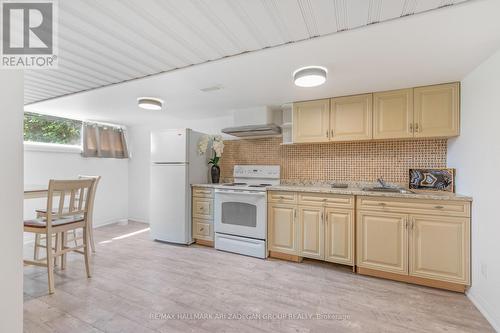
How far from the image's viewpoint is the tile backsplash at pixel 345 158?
271 centimetres

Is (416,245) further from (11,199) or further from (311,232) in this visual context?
(11,199)

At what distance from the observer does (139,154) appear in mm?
4910

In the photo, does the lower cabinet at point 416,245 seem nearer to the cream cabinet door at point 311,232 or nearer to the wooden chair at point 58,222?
the cream cabinet door at point 311,232

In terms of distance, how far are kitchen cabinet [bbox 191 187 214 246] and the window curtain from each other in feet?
7.63

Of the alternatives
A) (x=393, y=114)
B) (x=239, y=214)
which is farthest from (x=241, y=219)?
(x=393, y=114)

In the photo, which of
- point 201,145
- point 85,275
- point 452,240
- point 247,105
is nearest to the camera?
point 452,240

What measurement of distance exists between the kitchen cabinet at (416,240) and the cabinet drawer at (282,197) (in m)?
0.74

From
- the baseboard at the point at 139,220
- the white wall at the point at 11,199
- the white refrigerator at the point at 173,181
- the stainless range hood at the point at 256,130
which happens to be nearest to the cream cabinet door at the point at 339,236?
the stainless range hood at the point at 256,130

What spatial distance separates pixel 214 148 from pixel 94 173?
8.51 ft

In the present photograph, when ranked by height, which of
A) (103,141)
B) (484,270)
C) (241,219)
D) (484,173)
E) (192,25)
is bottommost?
(484,270)

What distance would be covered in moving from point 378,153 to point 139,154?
4.57 metres

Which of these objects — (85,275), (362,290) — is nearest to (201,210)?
(85,275)

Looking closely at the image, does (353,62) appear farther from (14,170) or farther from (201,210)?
(201,210)

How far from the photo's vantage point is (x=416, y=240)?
223 centimetres
